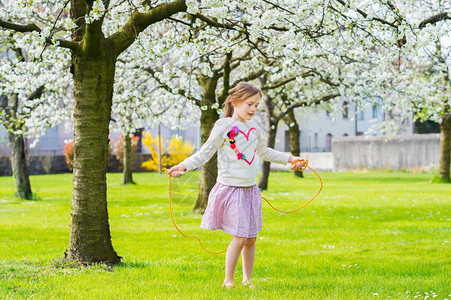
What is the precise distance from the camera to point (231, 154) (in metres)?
4.91

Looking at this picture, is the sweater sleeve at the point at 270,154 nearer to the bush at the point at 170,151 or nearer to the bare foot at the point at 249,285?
the bare foot at the point at 249,285

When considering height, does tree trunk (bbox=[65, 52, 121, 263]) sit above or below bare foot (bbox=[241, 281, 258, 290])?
above

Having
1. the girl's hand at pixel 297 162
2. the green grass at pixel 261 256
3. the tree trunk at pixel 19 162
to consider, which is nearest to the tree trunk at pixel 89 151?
the green grass at pixel 261 256

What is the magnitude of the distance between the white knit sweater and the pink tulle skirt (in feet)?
0.26

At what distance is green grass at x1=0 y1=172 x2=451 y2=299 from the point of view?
500cm

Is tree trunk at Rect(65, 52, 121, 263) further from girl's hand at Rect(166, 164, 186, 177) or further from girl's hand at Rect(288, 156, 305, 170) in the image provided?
girl's hand at Rect(288, 156, 305, 170)

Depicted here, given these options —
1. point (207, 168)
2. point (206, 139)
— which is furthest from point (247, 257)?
point (206, 139)

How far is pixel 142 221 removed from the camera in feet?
38.2

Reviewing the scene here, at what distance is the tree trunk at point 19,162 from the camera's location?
1605cm

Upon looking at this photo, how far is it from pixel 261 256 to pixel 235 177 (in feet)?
9.00

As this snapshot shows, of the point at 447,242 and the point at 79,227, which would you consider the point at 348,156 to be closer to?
the point at 447,242

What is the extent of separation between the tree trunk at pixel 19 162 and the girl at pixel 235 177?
12.1 m

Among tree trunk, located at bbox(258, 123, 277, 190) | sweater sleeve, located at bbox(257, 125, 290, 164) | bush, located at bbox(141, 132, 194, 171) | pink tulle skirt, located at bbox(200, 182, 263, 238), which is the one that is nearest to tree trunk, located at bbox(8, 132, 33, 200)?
tree trunk, located at bbox(258, 123, 277, 190)

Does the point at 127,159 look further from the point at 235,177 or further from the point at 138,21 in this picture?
the point at 235,177
